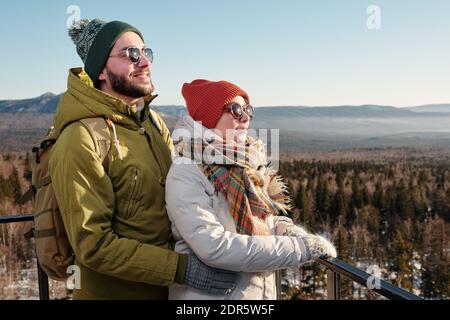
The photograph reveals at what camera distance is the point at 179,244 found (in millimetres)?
2018

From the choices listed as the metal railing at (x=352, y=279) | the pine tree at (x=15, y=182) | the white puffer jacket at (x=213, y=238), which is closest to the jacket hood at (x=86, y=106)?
the white puffer jacket at (x=213, y=238)

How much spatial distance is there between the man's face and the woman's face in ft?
1.42

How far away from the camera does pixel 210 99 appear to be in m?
2.06

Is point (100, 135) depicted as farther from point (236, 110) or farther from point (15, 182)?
point (15, 182)

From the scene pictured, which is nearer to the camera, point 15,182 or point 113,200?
point 113,200

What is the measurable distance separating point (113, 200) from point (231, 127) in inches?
22.6

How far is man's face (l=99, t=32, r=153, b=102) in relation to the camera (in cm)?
222

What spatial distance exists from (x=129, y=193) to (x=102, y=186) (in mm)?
133

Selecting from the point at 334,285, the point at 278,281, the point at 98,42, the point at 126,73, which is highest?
the point at 98,42

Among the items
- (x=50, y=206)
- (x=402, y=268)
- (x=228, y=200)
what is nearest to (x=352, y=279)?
(x=228, y=200)

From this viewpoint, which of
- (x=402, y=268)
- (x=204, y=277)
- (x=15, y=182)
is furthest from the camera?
(x=15, y=182)

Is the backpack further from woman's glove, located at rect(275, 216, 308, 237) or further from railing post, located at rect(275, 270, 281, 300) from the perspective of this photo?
railing post, located at rect(275, 270, 281, 300)
